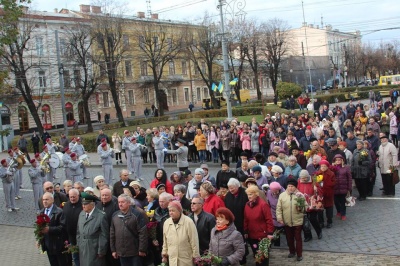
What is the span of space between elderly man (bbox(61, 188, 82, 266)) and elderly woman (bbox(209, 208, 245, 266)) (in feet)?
9.86

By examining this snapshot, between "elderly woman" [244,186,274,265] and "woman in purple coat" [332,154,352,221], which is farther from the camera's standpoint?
"woman in purple coat" [332,154,352,221]

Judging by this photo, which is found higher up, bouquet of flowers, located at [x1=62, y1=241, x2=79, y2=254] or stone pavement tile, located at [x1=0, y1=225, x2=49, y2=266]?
bouquet of flowers, located at [x1=62, y1=241, x2=79, y2=254]

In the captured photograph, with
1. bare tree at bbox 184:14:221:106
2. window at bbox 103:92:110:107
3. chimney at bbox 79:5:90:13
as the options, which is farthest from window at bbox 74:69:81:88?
chimney at bbox 79:5:90:13

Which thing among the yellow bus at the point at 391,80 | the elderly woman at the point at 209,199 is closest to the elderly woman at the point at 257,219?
the elderly woman at the point at 209,199

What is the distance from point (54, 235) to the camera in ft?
29.7

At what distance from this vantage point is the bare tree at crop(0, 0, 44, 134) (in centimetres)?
1453

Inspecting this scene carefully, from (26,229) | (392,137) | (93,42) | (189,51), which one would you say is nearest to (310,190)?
(26,229)

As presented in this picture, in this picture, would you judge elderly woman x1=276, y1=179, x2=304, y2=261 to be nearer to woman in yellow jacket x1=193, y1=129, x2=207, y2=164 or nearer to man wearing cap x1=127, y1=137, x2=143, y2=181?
man wearing cap x1=127, y1=137, x2=143, y2=181

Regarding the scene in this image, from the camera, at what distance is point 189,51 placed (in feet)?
174

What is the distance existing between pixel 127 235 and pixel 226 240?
1737 mm

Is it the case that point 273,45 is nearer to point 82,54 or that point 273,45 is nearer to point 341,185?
point 82,54

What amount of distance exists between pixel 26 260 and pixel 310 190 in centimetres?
648

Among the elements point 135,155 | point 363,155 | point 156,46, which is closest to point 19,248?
point 135,155

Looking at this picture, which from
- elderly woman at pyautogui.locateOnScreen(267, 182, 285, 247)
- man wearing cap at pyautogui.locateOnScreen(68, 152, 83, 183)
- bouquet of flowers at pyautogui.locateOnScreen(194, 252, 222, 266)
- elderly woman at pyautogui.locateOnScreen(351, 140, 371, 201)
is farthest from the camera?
man wearing cap at pyautogui.locateOnScreen(68, 152, 83, 183)
